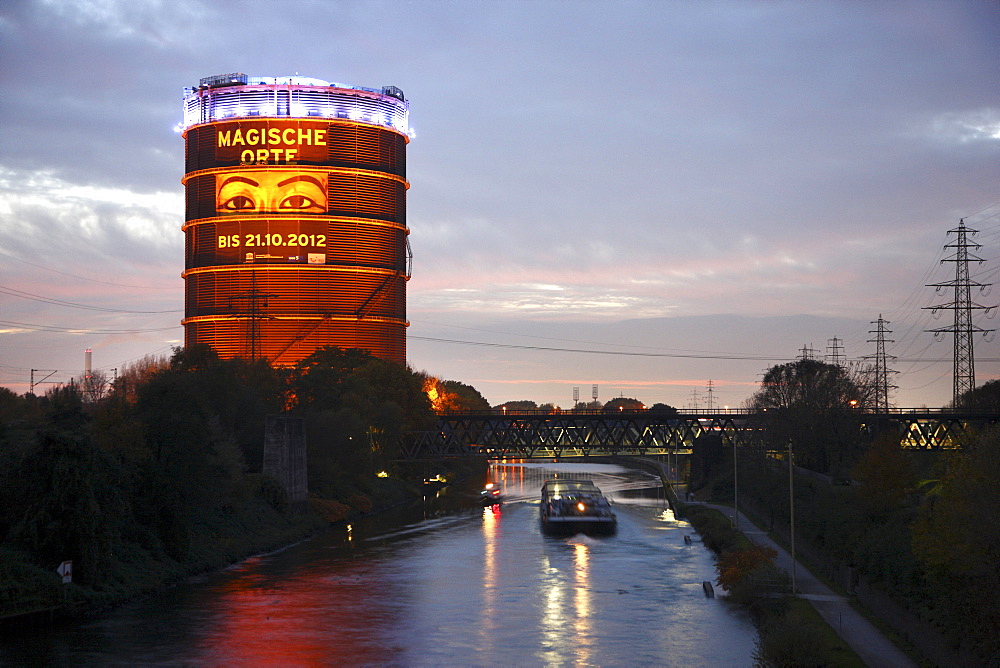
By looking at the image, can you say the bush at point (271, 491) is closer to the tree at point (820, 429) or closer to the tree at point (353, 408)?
the tree at point (353, 408)

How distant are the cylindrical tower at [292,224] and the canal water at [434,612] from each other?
5248 centimetres

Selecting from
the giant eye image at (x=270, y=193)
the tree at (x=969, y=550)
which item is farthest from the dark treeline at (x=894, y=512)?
the giant eye image at (x=270, y=193)

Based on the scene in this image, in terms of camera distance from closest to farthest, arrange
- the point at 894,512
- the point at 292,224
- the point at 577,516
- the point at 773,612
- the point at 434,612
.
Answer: the point at 773,612
the point at 434,612
the point at 894,512
the point at 577,516
the point at 292,224

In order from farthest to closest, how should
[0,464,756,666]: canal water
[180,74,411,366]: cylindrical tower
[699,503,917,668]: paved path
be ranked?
[180,74,411,366]: cylindrical tower < [0,464,756,666]: canal water < [699,503,917,668]: paved path

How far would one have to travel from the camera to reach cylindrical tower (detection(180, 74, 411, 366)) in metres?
127

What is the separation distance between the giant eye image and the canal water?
57.9 meters

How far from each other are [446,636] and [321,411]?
60.4 m

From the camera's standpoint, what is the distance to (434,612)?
1955 inches

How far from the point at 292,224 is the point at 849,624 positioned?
97.0 meters

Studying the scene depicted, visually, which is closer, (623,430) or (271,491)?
(271,491)

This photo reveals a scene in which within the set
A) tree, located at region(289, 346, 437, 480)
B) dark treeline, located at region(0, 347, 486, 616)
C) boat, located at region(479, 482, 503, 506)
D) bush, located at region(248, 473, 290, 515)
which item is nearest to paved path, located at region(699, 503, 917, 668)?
dark treeline, located at region(0, 347, 486, 616)

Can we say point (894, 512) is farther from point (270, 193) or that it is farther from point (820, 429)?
point (270, 193)

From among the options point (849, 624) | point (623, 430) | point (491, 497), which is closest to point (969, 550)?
point (849, 624)

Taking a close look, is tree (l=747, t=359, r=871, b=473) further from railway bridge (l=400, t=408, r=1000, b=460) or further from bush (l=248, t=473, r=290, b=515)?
bush (l=248, t=473, r=290, b=515)
